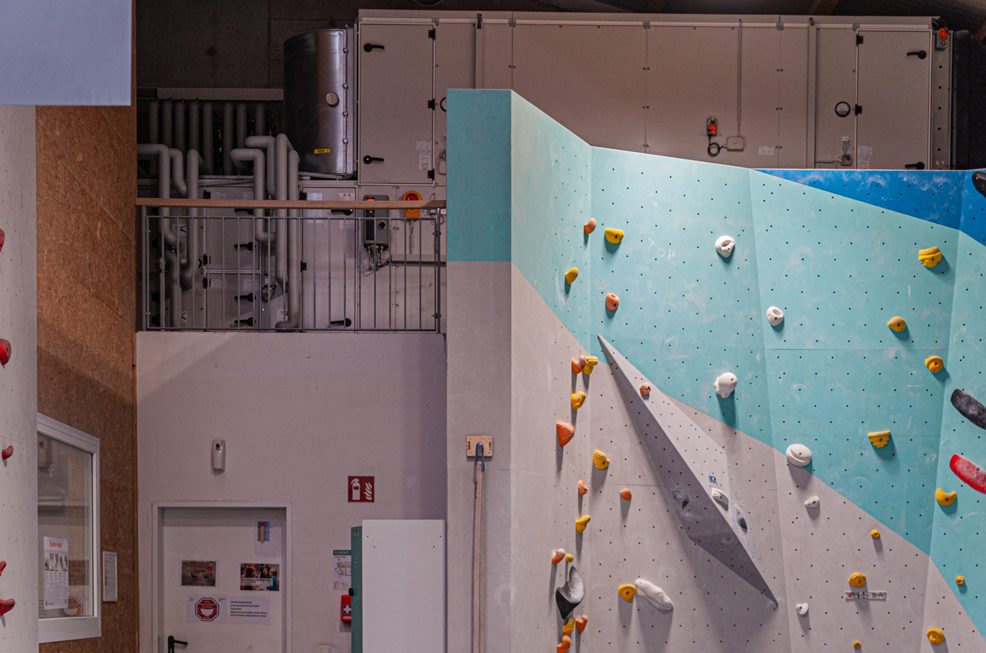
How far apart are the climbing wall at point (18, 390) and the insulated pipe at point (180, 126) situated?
5.04 meters

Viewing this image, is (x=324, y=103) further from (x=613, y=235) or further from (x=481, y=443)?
(x=481, y=443)

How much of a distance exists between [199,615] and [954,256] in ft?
15.9

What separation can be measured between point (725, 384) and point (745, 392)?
0.49ft

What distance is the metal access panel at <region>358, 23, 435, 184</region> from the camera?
30.4 ft

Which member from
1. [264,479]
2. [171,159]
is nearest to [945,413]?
[264,479]

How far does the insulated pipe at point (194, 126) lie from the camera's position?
10562mm

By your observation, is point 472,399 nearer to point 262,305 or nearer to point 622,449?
point 622,449

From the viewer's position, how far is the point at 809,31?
31.0 feet

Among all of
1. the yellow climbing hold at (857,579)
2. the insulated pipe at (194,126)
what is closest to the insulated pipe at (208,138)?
the insulated pipe at (194,126)

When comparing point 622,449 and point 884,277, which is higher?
point 884,277

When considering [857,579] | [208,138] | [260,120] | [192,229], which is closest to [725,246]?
[857,579]

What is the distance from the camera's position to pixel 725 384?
6.41 m

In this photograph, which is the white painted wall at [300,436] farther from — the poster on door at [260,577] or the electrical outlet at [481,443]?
the electrical outlet at [481,443]

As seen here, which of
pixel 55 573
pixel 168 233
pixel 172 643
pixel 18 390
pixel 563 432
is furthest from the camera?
pixel 168 233
